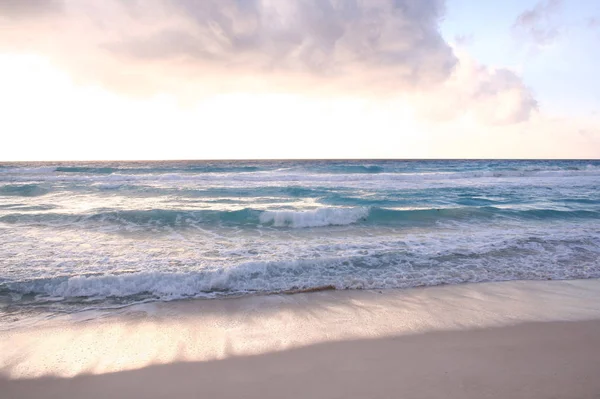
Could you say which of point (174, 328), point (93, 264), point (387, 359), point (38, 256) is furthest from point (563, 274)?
point (38, 256)

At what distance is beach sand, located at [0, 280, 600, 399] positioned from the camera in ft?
10.5

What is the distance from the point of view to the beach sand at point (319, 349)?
3.21 meters

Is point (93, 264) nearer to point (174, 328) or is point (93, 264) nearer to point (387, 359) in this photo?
point (174, 328)

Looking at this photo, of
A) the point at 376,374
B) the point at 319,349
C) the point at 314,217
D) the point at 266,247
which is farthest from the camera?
the point at 314,217

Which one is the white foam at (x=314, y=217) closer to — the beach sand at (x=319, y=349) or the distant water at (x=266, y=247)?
the distant water at (x=266, y=247)

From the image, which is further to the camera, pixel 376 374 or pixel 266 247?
pixel 266 247

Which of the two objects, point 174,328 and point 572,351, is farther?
point 174,328

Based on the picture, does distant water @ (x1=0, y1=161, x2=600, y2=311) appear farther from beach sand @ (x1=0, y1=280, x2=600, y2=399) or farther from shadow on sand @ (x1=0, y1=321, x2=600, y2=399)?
shadow on sand @ (x1=0, y1=321, x2=600, y2=399)

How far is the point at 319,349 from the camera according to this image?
3.85m

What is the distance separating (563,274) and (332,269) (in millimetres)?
4339

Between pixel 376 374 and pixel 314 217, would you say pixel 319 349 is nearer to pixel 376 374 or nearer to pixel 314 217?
pixel 376 374

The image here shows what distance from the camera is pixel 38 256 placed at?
23.7 ft

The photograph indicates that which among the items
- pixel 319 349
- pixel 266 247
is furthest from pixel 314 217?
pixel 319 349

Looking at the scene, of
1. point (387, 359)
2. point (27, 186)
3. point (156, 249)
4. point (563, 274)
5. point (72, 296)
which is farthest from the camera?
point (27, 186)
